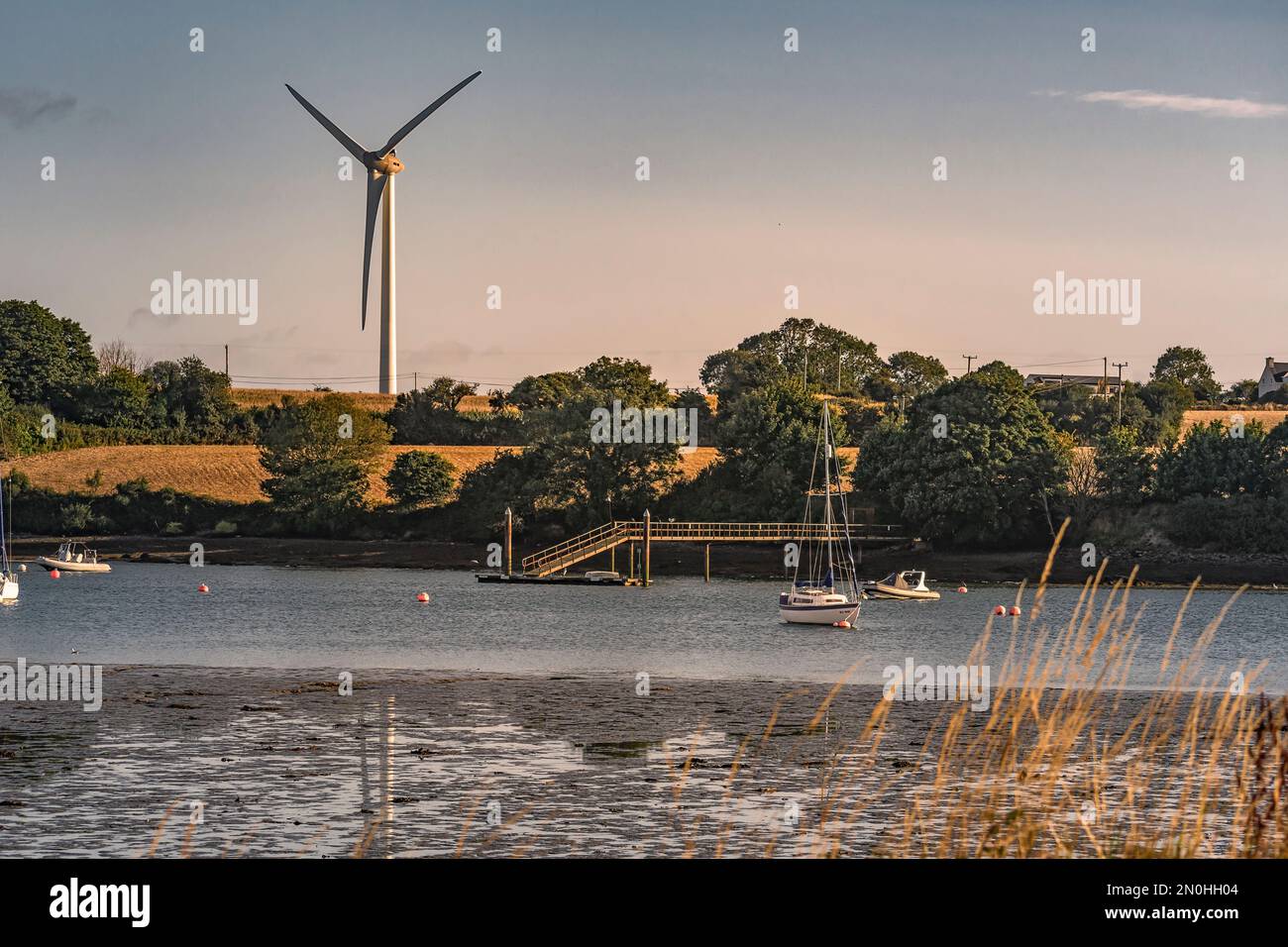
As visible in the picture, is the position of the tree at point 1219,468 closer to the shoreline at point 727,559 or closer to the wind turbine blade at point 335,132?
the shoreline at point 727,559

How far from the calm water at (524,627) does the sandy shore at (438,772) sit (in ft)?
38.5

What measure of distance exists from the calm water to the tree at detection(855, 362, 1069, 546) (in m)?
8.37

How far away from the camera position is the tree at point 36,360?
17288 centimetres

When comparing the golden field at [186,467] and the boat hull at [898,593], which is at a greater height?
the golden field at [186,467]

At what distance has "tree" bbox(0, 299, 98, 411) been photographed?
567ft

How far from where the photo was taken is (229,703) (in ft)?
131

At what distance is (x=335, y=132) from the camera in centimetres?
12062

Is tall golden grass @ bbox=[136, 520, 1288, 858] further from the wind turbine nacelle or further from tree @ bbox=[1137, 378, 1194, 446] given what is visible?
tree @ bbox=[1137, 378, 1194, 446]

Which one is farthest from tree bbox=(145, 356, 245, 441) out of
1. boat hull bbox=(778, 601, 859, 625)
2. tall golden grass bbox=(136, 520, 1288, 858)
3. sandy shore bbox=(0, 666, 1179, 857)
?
tall golden grass bbox=(136, 520, 1288, 858)

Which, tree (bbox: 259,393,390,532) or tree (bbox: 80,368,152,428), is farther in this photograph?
tree (bbox: 80,368,152,428)

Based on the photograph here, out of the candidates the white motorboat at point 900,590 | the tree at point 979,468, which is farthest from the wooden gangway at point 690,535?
the white motorboat at point 900,590

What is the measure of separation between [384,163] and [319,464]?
93.0 feet
